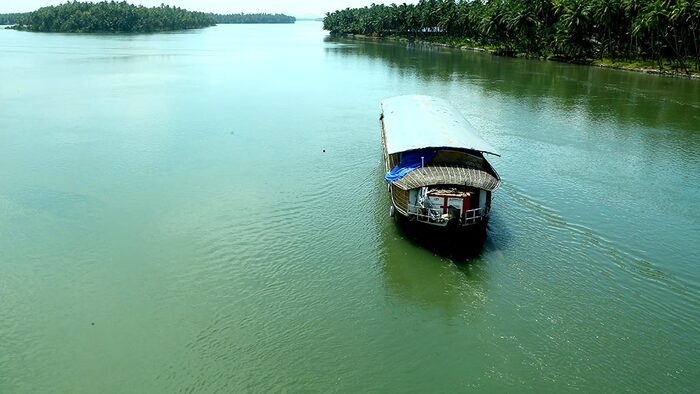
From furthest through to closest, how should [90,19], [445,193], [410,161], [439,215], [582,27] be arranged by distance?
1. [90,19]
2. [582,27]
3. [410,161]
4. [445,193]
5. [439,215]

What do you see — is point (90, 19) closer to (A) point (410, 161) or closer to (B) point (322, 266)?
(A) point (410, 161)

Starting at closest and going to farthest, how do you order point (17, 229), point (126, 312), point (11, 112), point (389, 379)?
point (389, 379) < point (126, 312) < point (17, 229) < point (11, 112)

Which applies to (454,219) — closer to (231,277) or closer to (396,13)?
(231,277)

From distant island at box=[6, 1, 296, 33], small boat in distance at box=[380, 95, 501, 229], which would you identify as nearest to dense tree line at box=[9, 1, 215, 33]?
distant island at box=[6, 1, 296, 33]

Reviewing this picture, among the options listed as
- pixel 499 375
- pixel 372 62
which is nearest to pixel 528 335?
pixel 499 375

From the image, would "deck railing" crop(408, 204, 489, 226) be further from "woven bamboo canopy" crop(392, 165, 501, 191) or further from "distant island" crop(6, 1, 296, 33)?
"distant island" crop(6, 1, 296, 33)

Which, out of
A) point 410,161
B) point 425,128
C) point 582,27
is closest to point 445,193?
point 410,161
